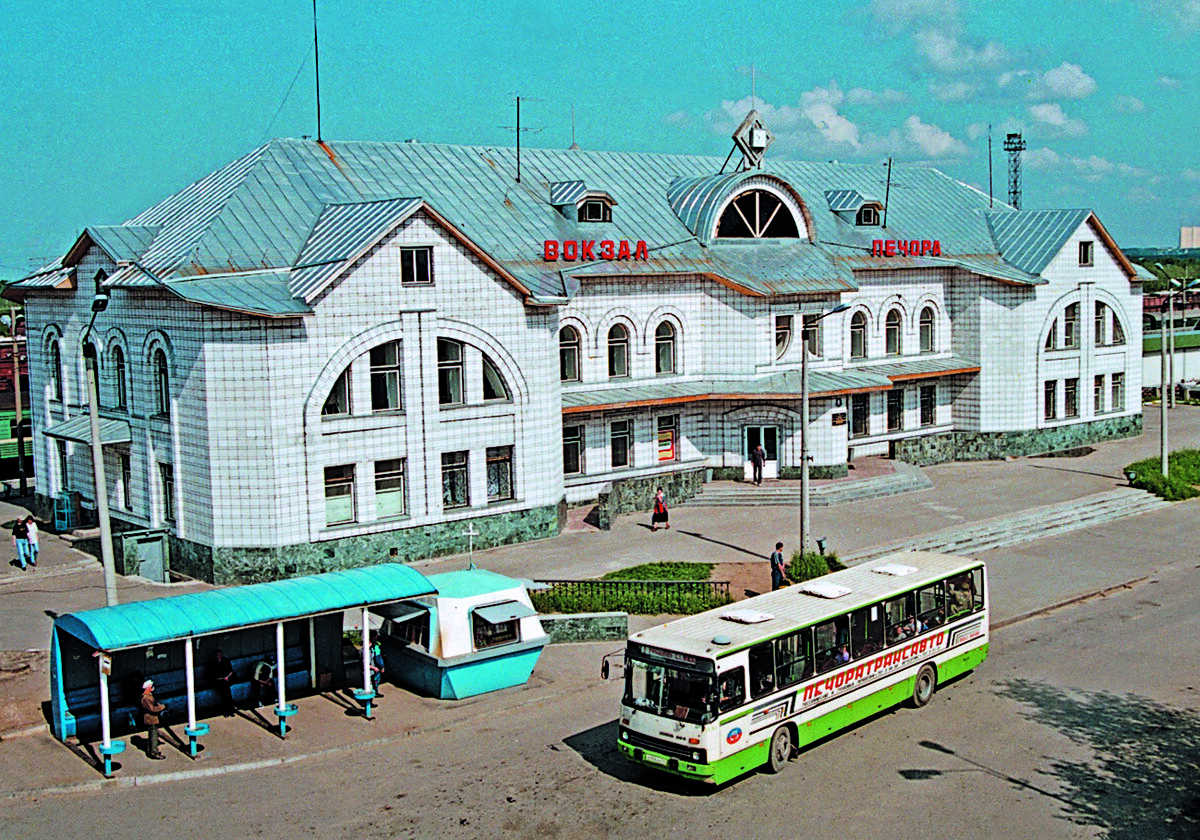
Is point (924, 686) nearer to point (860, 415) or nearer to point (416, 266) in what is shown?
point (416, 266)

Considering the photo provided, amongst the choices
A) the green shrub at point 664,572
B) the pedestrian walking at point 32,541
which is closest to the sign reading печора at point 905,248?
the green shrub at point 664,572

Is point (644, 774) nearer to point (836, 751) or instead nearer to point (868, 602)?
point (836, 751)

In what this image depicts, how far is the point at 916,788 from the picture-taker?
19906 mm

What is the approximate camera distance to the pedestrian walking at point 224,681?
23578 millimetres

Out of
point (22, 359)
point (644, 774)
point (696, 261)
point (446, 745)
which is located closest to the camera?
point (644, 774)

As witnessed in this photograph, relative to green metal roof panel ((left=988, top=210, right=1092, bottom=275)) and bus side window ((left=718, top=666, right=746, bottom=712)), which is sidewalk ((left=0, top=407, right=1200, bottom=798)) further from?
green metal roof panel ((left=988, top=210, right=1092, bottom=275))

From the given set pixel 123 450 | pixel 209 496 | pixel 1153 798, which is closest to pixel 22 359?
pixel 123 450

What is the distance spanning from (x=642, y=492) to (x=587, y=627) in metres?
13.3

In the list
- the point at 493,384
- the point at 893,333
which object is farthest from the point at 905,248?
the point at 493,384

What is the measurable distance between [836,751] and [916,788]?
2.04 meters

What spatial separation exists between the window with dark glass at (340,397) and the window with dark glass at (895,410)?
23596mm

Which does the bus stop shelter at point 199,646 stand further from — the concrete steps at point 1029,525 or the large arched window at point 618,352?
the large arched window at point 618,352

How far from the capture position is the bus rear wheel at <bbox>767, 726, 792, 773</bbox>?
812 inches

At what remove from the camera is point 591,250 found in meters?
42.0
